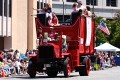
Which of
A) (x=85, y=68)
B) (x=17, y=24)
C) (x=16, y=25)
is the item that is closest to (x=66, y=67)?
(x=85, y=68)

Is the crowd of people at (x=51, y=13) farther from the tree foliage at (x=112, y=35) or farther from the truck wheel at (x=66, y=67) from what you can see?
the tree foliage at (x=112, y=35)

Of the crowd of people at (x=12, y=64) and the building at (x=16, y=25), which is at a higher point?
the building at (x=16, y=25)

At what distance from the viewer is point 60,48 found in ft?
86.0

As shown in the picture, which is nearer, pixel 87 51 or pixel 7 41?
pixel 87 51

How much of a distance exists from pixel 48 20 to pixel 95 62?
18.5 m

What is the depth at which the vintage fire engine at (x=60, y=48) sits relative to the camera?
86.0 feet

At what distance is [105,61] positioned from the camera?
51.5 m

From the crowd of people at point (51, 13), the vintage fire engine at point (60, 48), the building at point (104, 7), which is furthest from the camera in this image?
the building at point (104, 7)

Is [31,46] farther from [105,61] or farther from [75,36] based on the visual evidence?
[75,36]

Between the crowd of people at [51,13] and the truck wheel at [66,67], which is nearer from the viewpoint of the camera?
the truck wheel at [66,67]

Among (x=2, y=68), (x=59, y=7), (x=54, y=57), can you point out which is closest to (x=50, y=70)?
(x=54, y=57)

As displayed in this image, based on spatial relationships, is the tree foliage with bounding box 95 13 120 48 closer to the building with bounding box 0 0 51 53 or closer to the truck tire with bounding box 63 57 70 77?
the building with bounding box 0 0 51 53

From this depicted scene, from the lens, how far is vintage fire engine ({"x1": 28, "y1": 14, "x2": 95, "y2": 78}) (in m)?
26.2

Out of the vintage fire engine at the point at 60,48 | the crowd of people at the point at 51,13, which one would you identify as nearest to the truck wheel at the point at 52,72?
the vintage fire engine at the point at 60,48
